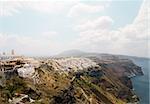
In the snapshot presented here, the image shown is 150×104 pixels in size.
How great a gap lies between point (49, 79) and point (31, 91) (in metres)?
6.95

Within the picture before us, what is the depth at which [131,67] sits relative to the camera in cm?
10044

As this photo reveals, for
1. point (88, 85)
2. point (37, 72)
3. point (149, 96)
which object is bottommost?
point (149, 96)

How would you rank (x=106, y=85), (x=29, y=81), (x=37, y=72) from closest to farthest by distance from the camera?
(x=29, y=81), (x=37, y=72), (x=106, y=85)

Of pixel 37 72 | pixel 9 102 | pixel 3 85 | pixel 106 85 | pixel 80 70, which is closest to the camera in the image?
pixel 9 102

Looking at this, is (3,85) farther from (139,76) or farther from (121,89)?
(139,76)

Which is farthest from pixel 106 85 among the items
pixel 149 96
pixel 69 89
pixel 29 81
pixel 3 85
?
pixel 3 85

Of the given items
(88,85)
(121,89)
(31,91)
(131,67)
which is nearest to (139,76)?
(131,67)

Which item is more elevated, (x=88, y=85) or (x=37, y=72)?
(x=37, y=72)

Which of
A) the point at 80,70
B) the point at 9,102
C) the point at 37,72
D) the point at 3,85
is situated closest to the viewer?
the point at 9,102

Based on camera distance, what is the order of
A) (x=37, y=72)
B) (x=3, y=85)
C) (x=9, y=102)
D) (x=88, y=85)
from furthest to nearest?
(x=88, y=85) → (x=37, y=72) → (x=3, y=85) → (x=9, y=102)

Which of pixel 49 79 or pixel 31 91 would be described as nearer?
pixel 31 91

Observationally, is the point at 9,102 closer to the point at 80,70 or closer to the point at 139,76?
the point at 80,70

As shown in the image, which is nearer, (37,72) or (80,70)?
(37,72)

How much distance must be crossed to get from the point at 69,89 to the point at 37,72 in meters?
3.95
